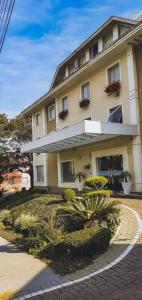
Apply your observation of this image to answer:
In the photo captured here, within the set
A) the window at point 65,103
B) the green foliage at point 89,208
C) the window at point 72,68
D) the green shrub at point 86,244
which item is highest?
the window at point 72,68

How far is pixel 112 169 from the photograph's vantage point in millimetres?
18578

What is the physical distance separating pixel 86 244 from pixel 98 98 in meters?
14.5

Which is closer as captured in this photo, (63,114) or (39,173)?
(63,114)

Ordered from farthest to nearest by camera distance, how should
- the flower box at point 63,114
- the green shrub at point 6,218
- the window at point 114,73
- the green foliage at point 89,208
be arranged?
the flower box at point 63,114, the window at point 114,73, the green shrub at point 6,218, the green foliage at point 89,208

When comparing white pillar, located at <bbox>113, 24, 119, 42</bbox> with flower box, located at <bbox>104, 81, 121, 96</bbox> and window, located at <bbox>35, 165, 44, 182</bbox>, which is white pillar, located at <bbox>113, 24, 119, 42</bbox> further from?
window, located at <bbox>35, 165, 44, 182</bbox>

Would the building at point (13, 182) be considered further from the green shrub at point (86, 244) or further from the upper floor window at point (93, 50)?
the green shrub at point (86, 244)

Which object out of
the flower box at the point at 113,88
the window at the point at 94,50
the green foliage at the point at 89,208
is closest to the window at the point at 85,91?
the window at the point at 94,50

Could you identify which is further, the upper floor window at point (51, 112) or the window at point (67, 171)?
the upper floor window at point (51, 112)

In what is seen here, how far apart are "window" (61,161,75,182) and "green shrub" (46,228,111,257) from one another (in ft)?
53.2

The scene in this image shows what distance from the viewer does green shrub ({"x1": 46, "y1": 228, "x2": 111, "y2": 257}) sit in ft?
22.1

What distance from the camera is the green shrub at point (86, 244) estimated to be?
6.74 m

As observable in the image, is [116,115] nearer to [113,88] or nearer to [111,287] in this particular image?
[113,88]

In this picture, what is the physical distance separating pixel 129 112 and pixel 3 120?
20511mm

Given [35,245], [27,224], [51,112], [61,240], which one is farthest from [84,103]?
[61,240]
